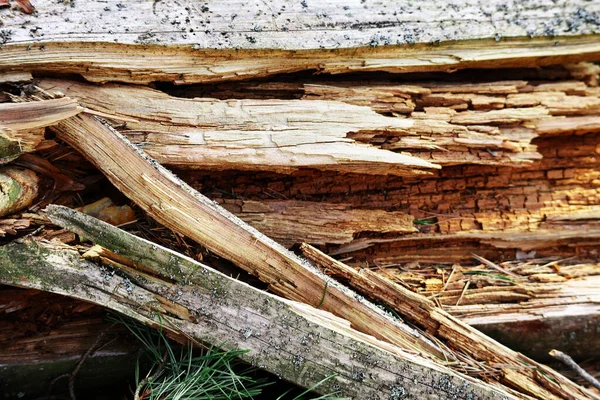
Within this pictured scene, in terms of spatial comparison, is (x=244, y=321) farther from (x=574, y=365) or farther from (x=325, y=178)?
(x=574, y=365)

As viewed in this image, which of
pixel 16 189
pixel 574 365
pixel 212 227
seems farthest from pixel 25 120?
pixel 574 365

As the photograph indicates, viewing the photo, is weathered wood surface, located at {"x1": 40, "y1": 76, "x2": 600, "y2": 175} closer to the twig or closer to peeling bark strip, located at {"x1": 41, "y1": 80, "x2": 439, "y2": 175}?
peeling bark strip, located at {"x1": 41, "y1": 80, "x2": 439, "y2": 175}

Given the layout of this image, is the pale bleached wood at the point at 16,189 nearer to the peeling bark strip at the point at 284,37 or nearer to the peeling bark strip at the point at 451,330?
the peeling bark strip at the point at 284,37

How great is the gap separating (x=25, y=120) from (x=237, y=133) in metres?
1.06

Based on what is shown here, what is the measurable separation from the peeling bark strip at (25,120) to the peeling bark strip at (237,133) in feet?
0.83

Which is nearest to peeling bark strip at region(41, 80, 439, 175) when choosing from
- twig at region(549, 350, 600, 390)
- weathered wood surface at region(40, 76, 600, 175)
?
weathered wood surface at region(40, 76, 600, 175)

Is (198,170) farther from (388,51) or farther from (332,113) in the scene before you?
(388,51)

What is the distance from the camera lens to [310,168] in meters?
3.17

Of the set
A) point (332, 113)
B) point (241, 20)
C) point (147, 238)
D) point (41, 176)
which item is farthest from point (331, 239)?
point (41, 176)

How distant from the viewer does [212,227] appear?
9.59ft

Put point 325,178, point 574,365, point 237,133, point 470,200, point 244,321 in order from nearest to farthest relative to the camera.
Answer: point 244,321
point 237,133
point 574,365
point 325,178
point 470,200

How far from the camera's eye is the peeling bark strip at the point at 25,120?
107 inches

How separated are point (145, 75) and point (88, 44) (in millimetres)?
320

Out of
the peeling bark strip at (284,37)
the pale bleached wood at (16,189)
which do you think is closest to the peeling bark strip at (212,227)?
the pale bleached wood at (16,189)
